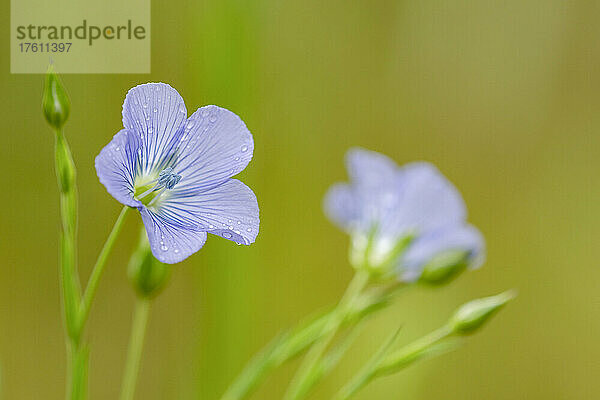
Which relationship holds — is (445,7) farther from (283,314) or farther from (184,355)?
(184,355)

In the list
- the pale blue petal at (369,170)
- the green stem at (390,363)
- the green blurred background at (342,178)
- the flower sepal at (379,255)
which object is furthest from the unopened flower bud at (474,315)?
the green blurred background at (342,178)

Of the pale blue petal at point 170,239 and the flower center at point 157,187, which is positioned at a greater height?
the flower center at point 157,187

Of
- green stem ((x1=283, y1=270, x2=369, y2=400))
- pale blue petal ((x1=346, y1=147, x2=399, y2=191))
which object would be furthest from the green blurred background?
green stem ((x1=283, y1=270, x2=369, y2=400))

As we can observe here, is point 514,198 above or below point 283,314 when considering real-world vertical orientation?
above

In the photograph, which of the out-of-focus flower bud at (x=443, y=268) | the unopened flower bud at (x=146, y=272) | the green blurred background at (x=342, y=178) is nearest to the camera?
the unopened flower bud at (x=146, y=272)

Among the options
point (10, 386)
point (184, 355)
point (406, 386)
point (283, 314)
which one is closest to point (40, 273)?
point (10, 386)

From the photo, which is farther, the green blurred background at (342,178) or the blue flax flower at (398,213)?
the green blurred background at (342,178)

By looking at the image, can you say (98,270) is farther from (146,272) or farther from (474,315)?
(474,315)

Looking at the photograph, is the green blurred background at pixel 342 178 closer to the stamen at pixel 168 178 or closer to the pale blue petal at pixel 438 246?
the pale blue petal at pixel 438 246
